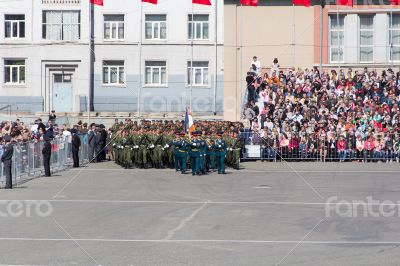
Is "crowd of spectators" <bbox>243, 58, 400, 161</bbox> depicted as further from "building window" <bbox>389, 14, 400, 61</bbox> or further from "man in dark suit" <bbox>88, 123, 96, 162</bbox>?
"man in dark suit" <bbox>88, 123, 96, 162</bbox>

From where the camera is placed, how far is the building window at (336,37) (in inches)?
2046

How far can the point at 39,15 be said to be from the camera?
187ft

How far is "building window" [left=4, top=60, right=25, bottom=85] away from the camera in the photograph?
187 feet

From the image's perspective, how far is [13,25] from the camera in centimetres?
5703

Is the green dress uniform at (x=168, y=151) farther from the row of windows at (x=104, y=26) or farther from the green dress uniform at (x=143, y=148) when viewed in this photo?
the row of windows at (x=104, y=26)

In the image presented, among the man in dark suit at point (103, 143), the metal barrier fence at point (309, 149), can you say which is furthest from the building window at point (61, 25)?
the metal barrier fence at point (309, 149)

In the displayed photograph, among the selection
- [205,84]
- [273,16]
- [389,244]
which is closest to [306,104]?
[273,16]

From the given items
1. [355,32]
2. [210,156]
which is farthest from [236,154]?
[355,32]

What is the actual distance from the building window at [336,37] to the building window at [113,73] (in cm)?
1227

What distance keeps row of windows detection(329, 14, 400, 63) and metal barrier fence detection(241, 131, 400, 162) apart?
11.5m

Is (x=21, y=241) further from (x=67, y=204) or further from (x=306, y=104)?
(x=306, y=104)

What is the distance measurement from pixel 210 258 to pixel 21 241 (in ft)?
13.8

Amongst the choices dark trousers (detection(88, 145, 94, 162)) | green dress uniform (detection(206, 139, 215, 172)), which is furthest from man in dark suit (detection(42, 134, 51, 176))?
dark trousers (detection(88, 145, 94, 162))

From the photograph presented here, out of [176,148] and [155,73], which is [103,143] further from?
[155,73]
